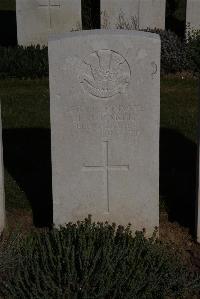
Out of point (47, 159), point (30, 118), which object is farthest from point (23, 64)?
point (47, 159)

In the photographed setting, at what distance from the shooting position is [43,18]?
12883 millimetres

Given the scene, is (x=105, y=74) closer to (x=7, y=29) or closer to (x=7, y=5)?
(x=7, y=29)

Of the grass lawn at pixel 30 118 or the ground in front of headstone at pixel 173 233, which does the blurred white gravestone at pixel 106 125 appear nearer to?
the ground in front of headstone at pixel 173 233

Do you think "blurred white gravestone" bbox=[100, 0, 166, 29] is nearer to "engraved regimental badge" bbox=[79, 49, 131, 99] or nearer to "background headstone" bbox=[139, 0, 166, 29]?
"background headstone" bbox=[139, 0, 166, 29]

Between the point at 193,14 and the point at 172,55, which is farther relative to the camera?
the point at 193,14

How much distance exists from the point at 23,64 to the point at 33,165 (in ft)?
14.9

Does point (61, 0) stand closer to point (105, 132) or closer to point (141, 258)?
point (105, 132)

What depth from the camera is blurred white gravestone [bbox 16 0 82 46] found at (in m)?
12.8

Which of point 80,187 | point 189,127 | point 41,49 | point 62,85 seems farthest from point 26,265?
point 41,49

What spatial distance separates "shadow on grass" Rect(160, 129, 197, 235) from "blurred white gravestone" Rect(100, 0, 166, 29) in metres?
4.59

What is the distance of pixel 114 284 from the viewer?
4582mm

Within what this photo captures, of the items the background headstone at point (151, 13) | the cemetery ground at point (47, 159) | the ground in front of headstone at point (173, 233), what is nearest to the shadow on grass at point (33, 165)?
the cemetery ground at point (47, 159)

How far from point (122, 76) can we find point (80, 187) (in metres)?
1.03

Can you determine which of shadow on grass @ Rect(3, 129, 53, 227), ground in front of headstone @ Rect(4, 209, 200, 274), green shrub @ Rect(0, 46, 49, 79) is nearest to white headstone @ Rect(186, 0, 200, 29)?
green shrub @ Rect(0, 46, 49, 79)
